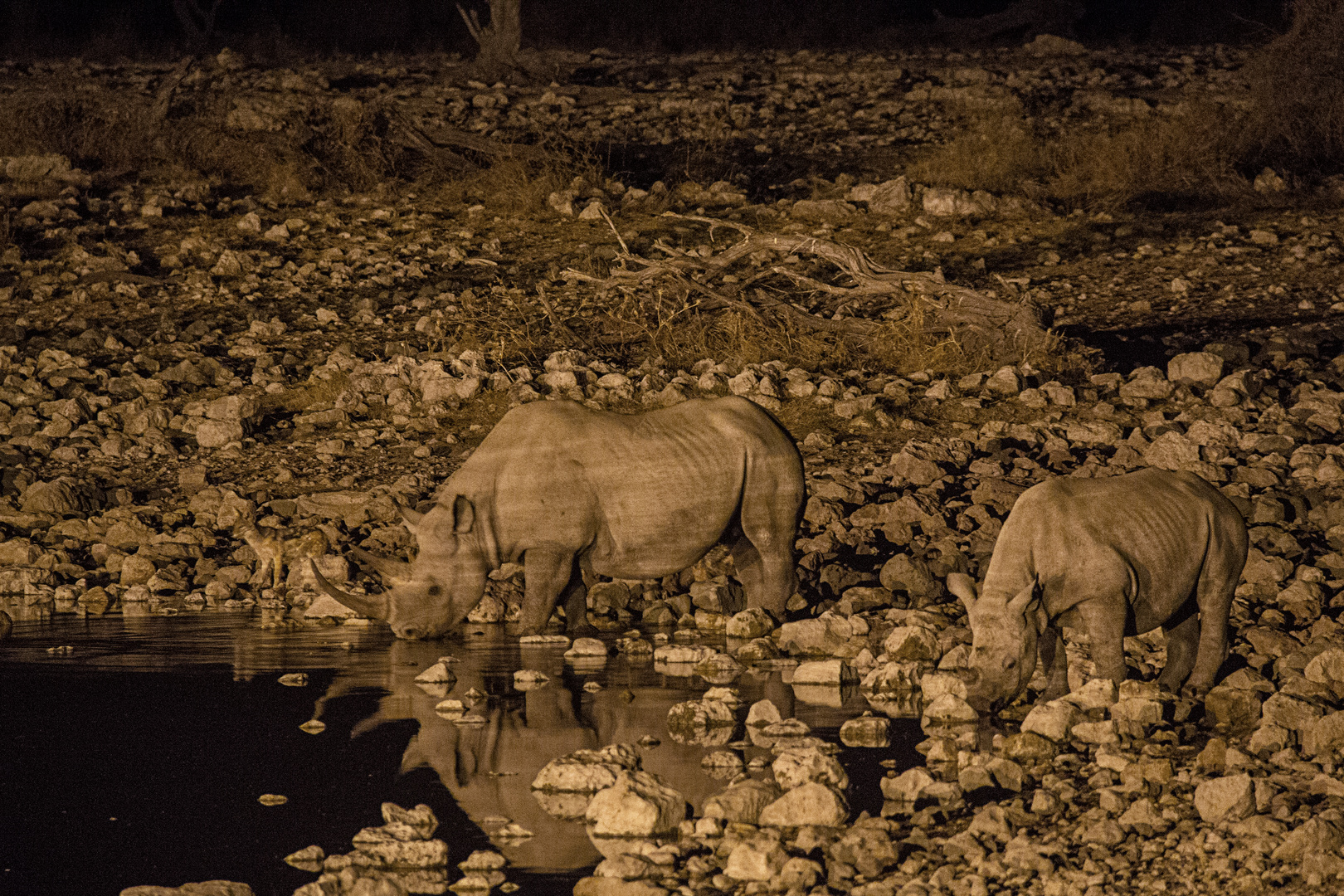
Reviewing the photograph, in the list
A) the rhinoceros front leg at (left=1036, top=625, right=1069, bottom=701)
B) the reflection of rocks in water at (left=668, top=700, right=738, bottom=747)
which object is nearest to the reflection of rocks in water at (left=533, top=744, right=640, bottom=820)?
the reflection of rocks in water at (left=668, top=700, right=738, bottom=747)

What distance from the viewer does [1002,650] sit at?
6969mm

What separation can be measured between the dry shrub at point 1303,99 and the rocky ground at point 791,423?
1440 millimetres

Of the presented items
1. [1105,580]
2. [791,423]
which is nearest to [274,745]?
[1105,580]

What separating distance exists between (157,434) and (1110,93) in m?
12.9

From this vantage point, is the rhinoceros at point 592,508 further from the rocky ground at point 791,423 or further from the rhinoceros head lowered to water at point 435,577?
the rocky ground at point 791,423

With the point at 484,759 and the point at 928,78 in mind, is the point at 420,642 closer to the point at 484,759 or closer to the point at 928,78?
the point at 484,759

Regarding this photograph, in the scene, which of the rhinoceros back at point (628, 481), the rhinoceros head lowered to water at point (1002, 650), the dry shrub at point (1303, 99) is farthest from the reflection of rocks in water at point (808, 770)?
the dry shrub at point (1303, 99)

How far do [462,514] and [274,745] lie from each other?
2.09 m

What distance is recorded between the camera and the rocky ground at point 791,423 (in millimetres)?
5660

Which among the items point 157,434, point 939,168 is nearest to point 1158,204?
point 939,168

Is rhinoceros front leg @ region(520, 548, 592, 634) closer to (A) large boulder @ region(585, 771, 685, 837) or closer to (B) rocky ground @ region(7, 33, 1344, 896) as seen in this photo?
(B) rocky ground @ region(7, 33, 1344, 896)

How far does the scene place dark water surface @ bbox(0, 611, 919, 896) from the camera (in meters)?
5.54

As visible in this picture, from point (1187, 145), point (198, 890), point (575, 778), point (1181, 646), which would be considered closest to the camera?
point (198, 890)

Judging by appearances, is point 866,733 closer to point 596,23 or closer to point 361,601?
point 361,601
